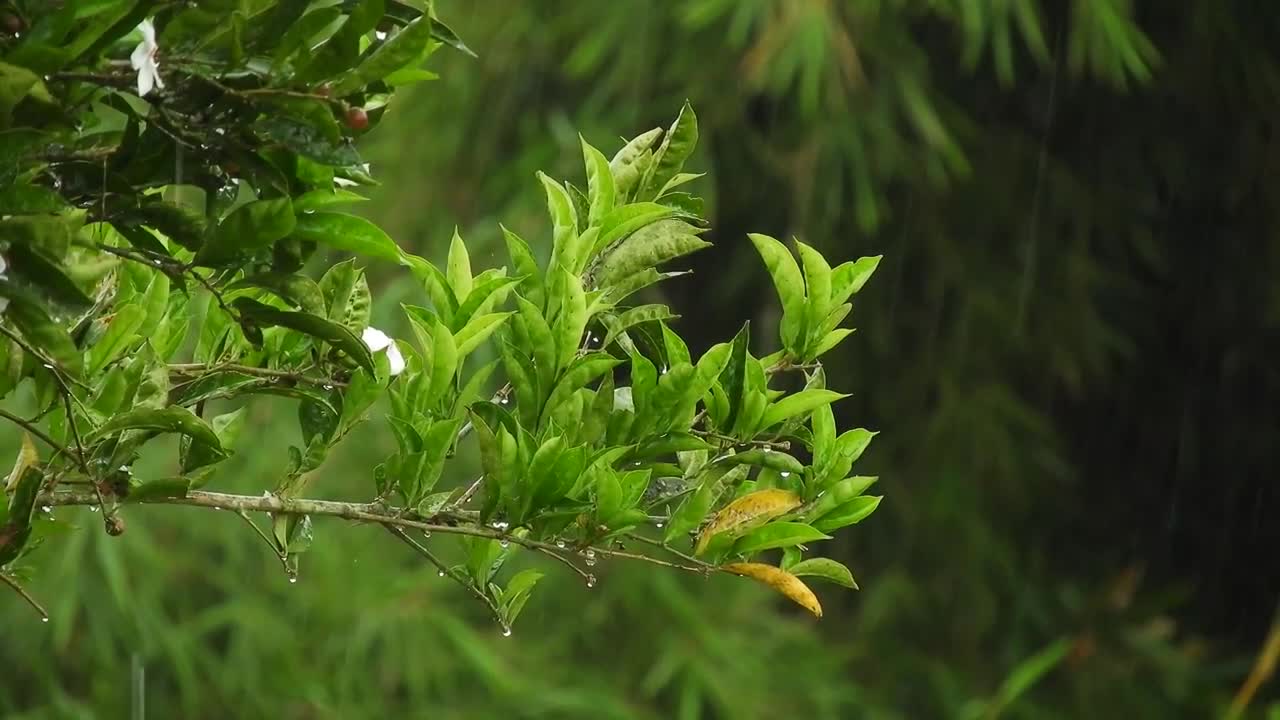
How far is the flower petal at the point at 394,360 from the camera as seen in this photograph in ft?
2.80

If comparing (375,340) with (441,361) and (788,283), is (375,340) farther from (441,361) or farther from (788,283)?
(788,283)

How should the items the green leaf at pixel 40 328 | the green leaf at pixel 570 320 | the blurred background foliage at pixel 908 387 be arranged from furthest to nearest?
the blurred background foliage at pixel 908 387 < the green leaf at pixel 570 320 < the green leaf at pixel 40 328

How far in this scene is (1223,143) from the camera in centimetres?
317

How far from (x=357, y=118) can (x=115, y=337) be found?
219 mm

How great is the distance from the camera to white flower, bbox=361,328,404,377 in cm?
86

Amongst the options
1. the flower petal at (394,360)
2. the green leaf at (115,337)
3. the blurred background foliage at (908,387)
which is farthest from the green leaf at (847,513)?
the blurred background foliage at (908,387)

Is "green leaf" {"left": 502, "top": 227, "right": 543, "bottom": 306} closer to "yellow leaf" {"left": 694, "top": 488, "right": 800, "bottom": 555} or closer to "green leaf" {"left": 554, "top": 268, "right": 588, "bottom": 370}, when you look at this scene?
"green leaf" {"left": 554, "top": 268, "right": 588, "bottom": 370}

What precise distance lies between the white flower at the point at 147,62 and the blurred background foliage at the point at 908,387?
2249 mm

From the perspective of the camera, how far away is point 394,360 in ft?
2.82

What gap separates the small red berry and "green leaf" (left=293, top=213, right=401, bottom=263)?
50 millimetres

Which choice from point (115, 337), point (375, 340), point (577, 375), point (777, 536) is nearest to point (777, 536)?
point (777, 536)

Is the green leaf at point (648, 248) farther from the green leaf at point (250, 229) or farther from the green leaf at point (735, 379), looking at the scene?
the green leaf at point (250, 229)

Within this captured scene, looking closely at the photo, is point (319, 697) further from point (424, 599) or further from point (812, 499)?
point (812, 499)

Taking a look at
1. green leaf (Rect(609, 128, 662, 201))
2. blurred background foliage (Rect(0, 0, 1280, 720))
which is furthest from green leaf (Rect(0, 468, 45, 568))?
blurred background foliage (Rect(0, 0, 1280, 720))
